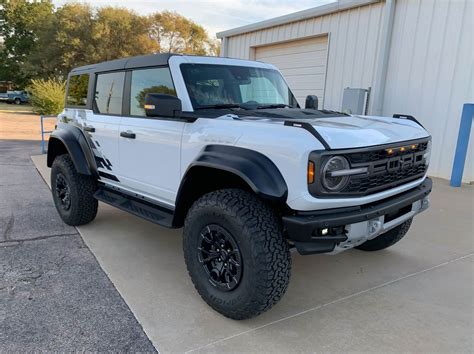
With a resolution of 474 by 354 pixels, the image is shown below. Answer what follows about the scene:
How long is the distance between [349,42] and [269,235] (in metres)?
7.47

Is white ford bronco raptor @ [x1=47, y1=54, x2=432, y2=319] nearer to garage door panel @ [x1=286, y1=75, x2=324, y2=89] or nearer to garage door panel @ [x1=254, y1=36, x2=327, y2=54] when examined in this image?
garage door panel @ [x1=286, y1=75, x2=324, y2=89]

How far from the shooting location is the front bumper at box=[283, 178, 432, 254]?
221cm

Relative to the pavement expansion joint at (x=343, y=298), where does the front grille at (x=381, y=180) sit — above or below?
above

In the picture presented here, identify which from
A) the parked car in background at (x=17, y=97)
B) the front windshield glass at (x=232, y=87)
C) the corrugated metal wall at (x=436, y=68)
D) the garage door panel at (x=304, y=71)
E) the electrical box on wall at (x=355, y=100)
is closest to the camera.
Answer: the front windshield glass at (x=232, y=87)

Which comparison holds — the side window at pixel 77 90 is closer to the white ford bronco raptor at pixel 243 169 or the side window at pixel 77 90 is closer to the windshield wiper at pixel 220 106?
the white ford bronco raptor at pixel 243 169

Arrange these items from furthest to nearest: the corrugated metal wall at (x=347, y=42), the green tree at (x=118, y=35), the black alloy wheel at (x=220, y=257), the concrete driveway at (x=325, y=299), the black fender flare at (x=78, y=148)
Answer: the green tree at (x=118, y=35) < the corrugated metal wall at (x=347, y=42) < the black fender flare at (x=78, y=148) < the black alloy wheel at (x=220, y=257) < the concrete driveway at (x=325, y=299)

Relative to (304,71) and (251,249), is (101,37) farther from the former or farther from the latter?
(251,249)

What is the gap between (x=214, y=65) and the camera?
3416 mm

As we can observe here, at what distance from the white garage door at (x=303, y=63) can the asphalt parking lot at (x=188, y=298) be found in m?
5.89

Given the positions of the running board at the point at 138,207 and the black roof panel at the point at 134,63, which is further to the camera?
the black roof panel at the point at 134,63

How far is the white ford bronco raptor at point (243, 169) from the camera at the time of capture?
227 cm

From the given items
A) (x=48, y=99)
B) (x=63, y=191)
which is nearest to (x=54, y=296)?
(x=63, y=191)

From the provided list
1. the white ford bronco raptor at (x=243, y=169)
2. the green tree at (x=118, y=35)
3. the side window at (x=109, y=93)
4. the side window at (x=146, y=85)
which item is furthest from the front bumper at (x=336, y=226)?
the green tree at (x=118, y=35)

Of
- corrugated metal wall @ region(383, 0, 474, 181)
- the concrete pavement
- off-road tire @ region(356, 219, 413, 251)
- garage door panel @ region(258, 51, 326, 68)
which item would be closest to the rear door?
the concrete pavement
